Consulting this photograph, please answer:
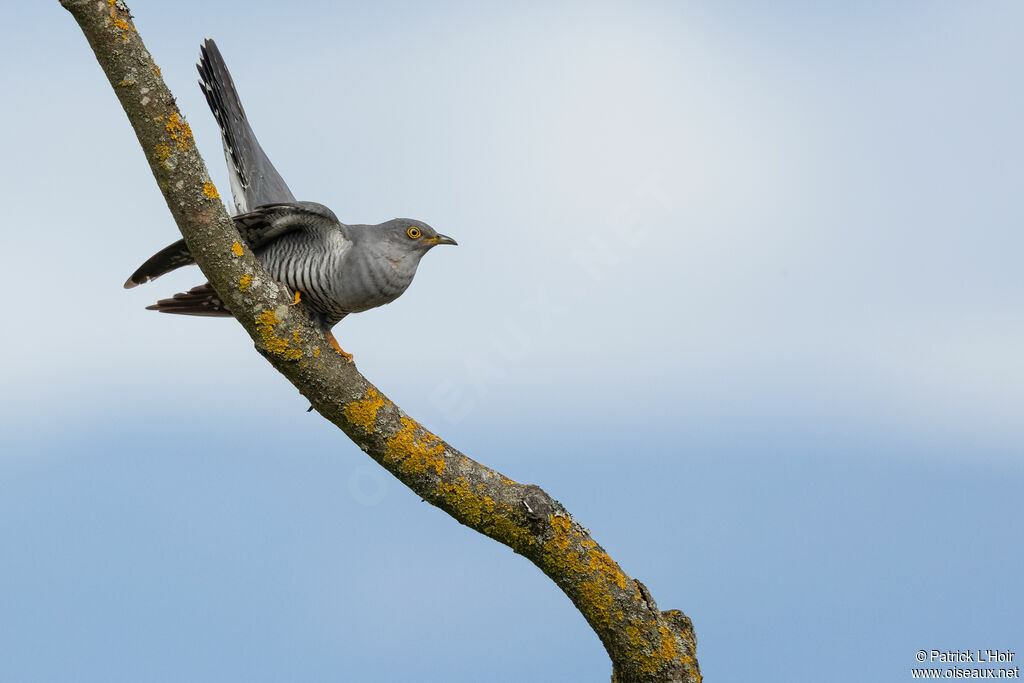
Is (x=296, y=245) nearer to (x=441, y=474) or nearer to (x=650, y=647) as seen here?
(x=441, y=474)

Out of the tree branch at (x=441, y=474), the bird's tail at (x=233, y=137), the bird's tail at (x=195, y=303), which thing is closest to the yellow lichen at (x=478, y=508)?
the tree branch at (x=441, y=474)

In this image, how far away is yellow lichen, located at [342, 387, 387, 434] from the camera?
4988 mm

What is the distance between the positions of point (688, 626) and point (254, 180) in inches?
171

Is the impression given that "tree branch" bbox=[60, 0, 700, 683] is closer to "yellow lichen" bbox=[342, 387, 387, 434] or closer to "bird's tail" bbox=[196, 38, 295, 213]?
"yellow lichen" bbox=[342, 387, 387, 434]

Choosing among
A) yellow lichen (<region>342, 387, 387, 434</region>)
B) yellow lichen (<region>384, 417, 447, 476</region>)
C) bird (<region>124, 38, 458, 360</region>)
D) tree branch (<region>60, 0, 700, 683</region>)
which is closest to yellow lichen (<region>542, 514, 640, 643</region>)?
tree branch (<region>60, 0, 700, 683</region>)

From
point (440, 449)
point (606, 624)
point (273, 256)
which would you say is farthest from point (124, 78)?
point (606, 624)

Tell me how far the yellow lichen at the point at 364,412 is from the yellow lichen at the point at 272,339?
1.34 feet

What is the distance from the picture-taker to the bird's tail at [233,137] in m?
6.51

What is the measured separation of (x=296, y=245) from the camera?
5734 millimetres

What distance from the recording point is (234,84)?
6621 millimetres

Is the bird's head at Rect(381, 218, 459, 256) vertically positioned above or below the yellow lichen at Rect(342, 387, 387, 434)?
above

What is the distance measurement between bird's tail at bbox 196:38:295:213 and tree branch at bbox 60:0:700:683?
1.92 metres

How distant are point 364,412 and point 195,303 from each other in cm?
201

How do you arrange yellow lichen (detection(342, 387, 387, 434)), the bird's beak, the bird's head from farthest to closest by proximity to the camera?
the bird's beak < the bird's head < yellow lichen (detection(342, 387, 387, 434))
